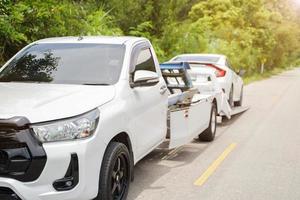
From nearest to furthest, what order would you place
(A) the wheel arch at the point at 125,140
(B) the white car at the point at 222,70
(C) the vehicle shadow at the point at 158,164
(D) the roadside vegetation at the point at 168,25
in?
(A) the wheel arch at the point at 125,140, (C) the vehicle shadow at the point at 158,164, (D) the roadside vegetation at the point at 168,25, (B) the white car at the point at 222,70

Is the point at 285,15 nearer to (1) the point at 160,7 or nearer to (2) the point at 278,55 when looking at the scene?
(2) the point at 278,55

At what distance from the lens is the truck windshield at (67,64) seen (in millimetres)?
5988

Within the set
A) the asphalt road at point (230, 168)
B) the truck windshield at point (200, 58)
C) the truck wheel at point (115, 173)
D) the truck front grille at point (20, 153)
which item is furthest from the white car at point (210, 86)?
the truck front grille at point (20, 153)

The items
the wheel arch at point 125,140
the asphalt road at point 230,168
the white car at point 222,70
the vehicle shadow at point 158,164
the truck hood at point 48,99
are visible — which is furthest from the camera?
the white car at point 222,70

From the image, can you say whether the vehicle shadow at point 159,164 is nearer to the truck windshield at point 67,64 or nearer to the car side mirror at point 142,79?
the car side mirror at point 142,79

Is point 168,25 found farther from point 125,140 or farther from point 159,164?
point 125,140

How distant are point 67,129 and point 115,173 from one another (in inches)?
41.6

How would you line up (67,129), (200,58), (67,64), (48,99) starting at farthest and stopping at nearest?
1. (200,58)
2. (67,64)
3. (48,99)
4. (67,129)

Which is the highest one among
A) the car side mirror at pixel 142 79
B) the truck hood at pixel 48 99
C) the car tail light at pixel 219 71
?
the car side mirror at pixel 142 79

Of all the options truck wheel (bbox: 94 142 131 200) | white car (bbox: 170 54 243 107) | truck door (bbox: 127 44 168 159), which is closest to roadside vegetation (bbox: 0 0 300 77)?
white car (bbox: 170 54 243 107)

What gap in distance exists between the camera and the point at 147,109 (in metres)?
6.32

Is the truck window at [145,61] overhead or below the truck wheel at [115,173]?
overhead

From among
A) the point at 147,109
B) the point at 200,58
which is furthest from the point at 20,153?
the point at 200,58

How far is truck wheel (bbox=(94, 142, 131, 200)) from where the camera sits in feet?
16.3
